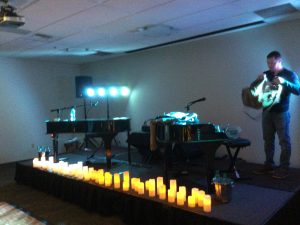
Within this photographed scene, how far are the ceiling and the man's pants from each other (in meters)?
1.30

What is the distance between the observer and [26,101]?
5.91 metres

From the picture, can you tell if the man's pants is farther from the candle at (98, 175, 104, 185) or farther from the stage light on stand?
the stage light on stand

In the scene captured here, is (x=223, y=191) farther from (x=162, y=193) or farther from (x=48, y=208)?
(x=48, y=208)

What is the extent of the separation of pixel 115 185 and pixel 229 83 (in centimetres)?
269

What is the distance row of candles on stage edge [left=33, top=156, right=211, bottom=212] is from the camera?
238cm

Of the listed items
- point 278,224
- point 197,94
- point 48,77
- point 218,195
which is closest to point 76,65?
point 48,77

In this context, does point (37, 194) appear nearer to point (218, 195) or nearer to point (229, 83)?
point (218, 195)

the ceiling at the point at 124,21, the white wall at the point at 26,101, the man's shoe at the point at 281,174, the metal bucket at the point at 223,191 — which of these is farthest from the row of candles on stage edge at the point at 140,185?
the white wall at the point at 26,101

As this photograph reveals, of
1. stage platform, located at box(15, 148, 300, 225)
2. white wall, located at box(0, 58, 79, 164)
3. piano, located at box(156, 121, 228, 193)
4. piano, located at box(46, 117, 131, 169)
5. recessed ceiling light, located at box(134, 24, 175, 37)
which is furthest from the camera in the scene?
white wall, located at box(0, 58, 79, 164)

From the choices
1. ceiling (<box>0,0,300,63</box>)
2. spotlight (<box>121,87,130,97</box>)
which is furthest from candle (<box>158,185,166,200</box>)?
spotlight (<box>121,87,130,97</box>)

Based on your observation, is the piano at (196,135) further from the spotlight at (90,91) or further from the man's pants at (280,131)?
the spotlight at (90,91)

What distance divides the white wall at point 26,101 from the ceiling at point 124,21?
76 cm

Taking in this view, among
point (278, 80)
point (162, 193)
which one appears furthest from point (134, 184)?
point (278, 80)

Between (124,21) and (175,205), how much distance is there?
235 centimetres
